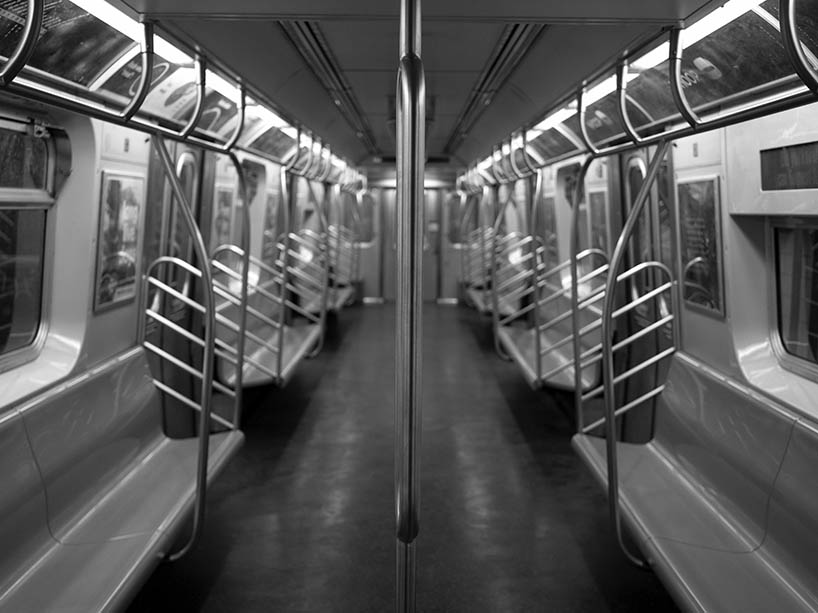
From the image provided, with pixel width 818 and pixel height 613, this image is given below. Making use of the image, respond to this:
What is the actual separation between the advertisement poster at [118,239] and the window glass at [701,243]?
2976 millimetres

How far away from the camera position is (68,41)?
222cm

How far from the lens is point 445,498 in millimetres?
3855

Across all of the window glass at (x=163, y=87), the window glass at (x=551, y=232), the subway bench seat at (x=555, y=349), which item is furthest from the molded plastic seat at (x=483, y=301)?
the window glass at (x=163, y=87)

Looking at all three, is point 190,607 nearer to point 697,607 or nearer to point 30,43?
point 697,607

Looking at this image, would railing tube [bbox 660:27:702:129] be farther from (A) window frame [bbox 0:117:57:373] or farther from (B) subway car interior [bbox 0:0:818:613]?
(A) window frame [bbox 0:117:57:373]

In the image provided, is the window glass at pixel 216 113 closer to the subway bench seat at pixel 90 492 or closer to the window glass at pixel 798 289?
the subway bench seat at pixel 90 492

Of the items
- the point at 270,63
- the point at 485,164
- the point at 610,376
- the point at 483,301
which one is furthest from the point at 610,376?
the point at 483,301

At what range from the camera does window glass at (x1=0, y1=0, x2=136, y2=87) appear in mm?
1941

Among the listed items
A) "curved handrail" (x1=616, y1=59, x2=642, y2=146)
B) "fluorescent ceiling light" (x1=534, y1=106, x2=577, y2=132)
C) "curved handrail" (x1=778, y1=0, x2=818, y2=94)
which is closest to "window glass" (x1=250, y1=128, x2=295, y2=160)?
"fluorescent ceiling light" (x1=534, y1=106, x2=577, y2=132)

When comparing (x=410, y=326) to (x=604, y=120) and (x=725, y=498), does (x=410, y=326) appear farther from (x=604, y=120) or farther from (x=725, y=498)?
(x=604, y=120)

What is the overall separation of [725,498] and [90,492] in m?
2.93

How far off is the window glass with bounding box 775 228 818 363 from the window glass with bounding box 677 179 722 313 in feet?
0.90

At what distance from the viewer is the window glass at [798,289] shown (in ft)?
8.84

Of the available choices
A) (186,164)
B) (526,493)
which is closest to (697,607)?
(526,493)
